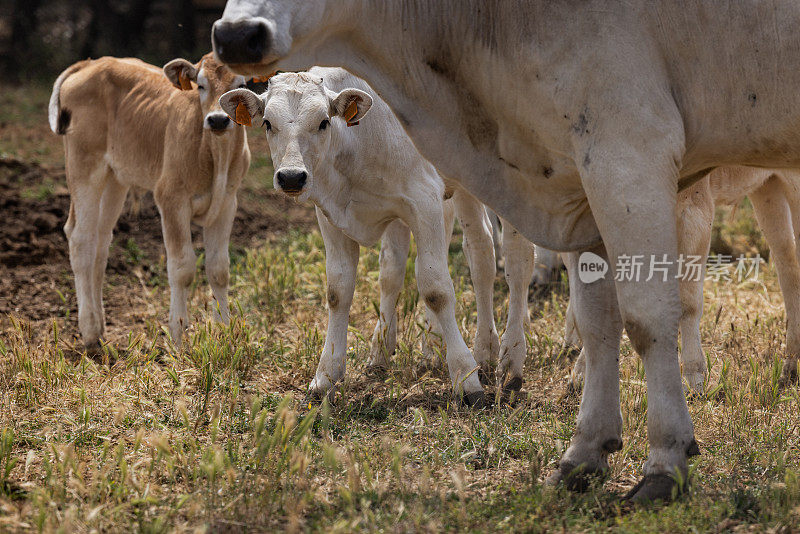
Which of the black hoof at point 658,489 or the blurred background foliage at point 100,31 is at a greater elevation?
the blurred background foliage at point 100,31

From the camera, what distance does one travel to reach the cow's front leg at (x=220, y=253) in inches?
279

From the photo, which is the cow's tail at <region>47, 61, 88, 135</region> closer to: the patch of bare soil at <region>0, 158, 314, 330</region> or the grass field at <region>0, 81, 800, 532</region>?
the patch of bare soil at <region>0, 158, 314, 330</region>

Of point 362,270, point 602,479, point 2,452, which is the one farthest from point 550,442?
point 362,270

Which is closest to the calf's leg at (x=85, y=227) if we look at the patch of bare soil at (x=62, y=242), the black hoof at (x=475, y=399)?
the patch of bare soil at (x=62, y=242)

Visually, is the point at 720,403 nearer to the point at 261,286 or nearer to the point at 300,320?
the point at 300,320

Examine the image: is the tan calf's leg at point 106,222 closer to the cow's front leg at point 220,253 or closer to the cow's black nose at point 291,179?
the cow's front leg at point 220,253

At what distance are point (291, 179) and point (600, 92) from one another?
1.88 meters

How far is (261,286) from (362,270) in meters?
0.84

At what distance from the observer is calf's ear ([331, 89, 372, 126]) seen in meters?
4.91

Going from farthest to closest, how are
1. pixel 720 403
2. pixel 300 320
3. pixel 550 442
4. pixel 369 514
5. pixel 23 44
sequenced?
pixel 23 44 < pixel 300 320 < pixel 720 403 < pixel 550 442 < pixel 369 514

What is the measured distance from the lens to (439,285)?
5383 millimetres

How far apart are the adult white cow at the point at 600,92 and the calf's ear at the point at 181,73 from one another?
10.7 feet

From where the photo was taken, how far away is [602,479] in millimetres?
3818

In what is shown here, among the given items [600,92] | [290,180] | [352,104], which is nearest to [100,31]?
[352,104]
